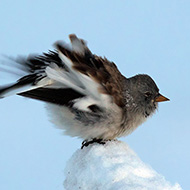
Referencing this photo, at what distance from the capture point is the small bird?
4.29m

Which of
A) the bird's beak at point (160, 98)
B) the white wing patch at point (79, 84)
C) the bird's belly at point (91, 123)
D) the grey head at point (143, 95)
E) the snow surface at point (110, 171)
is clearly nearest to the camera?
the snow surface at point (110, 171)

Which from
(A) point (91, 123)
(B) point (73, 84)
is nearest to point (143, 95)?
(A) point (91, 123)

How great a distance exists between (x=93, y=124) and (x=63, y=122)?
1.19 feet

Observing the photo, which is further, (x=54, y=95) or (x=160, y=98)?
(x=160, y=98)

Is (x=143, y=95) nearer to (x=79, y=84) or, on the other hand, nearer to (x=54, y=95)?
(x=79, y=84)

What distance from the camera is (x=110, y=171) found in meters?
3.32

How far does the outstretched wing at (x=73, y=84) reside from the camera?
14.0 ft

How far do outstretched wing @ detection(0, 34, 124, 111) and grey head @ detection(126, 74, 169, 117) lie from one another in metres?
0.21

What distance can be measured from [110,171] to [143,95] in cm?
173

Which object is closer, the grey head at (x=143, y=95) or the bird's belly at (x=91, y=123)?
the bird's belly at (x=91, y=123)

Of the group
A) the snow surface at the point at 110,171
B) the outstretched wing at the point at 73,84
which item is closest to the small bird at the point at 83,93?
the outstretched wing at the point at 73,84

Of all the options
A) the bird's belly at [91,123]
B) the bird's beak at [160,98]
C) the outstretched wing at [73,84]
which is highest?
the bird's beak at [160,98]

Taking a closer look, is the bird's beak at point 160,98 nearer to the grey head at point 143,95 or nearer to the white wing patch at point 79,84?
the grey head at point 143,95

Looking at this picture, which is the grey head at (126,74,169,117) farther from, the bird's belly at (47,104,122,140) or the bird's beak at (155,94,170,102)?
the bird's belly at (47,104,122,140)
